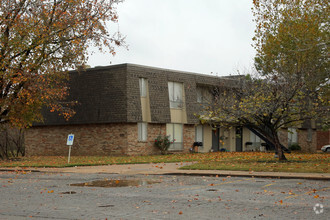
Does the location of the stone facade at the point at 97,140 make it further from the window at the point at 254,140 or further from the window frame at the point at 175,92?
the window at the point at 254,140

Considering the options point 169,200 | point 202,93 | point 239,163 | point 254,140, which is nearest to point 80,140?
point 202,93

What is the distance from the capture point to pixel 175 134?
39812mm

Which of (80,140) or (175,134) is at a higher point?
(175,134)

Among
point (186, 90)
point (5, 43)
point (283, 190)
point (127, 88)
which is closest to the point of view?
point (283, 190)

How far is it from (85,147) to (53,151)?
3.76 meters

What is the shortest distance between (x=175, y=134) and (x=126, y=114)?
6.09 metres

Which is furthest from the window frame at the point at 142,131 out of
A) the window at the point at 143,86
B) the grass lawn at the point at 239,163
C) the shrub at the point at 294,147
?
the shrub at the point at 294,147

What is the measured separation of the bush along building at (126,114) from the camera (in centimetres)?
3597

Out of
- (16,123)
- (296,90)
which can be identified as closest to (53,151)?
(16,123)

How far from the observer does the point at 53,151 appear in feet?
133

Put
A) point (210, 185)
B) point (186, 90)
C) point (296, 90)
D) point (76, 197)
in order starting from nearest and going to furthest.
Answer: point (76, 197) < point (210, 185) < point (296, 90) < point (186, 90)

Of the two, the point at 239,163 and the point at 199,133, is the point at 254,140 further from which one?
the point at 239,163

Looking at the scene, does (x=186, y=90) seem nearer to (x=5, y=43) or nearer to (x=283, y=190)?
(x=5, y=43)

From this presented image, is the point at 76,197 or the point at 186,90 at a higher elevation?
the point at 186,90
